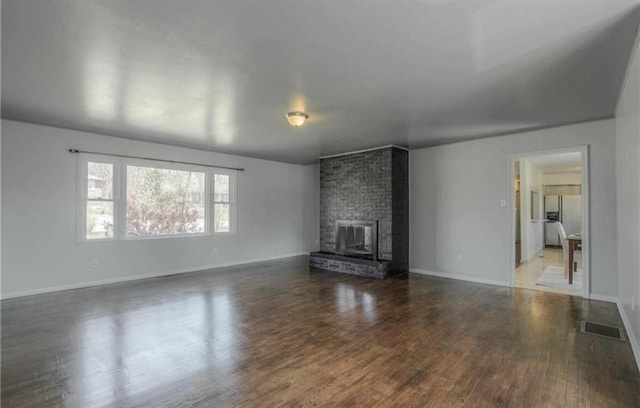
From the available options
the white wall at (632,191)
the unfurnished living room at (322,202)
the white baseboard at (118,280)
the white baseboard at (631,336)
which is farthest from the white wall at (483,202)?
the white baseboard at (118,280)

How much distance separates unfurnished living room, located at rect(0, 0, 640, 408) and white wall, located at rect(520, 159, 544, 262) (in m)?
0.18

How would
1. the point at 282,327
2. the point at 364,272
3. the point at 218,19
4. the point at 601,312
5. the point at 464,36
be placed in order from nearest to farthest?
the point at 218,19 < the point at 464,36 < the point at 282,327 < the point at 601,312 < the point at 364,272

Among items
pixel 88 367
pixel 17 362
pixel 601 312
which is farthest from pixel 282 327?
pixel 601 312

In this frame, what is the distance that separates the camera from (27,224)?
4.71 metres

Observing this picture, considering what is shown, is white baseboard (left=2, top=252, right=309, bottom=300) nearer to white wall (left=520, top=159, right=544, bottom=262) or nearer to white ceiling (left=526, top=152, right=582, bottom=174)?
white wall (left=520, top=159, right=544, bottom=262)

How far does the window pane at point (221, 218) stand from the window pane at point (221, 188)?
0.51ft

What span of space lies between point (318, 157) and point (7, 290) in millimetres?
5773

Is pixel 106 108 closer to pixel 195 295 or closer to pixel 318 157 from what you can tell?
pixel 195 295

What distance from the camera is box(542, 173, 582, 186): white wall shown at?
1009 centimetres

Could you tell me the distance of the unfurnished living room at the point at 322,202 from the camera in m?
2.22

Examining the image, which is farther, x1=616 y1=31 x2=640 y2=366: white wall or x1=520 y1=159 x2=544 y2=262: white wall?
x1=520 y1=159 x2=544 y2=262: white wall

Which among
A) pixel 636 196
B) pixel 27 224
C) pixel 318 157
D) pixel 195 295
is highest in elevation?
pixel 318 157

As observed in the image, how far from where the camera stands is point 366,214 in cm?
657

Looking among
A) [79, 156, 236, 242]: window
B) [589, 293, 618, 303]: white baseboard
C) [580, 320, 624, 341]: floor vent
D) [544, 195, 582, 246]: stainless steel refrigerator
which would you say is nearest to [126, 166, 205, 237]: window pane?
[79, 156, 236, 242]: window
